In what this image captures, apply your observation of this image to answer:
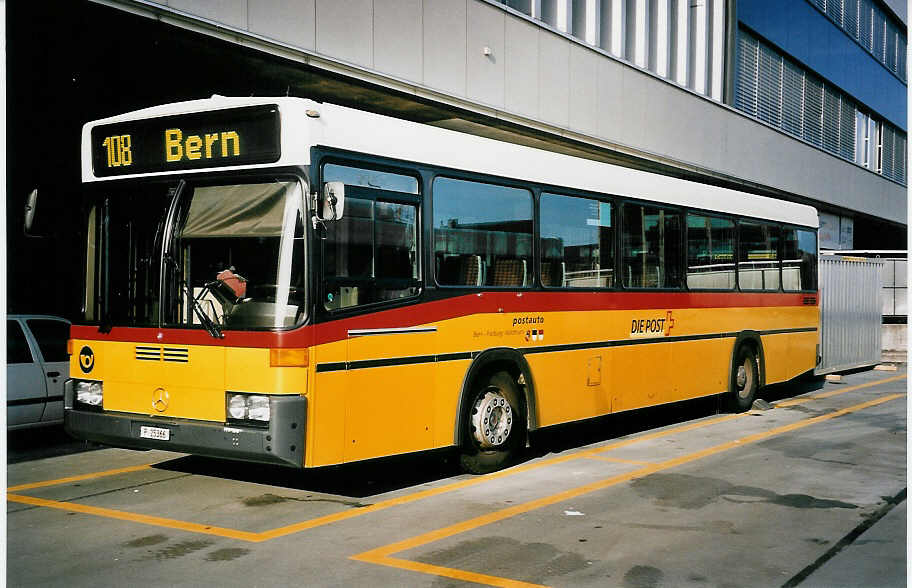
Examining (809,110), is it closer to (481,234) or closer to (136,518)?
(481,234)

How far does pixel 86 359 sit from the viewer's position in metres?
8.61

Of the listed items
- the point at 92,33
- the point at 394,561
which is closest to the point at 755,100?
the point at 92,33

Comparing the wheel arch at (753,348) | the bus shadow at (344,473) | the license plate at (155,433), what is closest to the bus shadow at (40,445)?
the bus shadow at (344,473)

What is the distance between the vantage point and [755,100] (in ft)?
98.9

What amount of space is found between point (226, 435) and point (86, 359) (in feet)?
5.64

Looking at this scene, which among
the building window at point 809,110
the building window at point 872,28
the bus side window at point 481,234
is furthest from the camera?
the building window at point 872,28

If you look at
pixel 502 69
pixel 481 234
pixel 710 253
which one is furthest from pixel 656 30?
pixel 481 234

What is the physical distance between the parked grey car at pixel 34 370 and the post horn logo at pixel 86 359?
3028mm

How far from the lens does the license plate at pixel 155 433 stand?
800 cm

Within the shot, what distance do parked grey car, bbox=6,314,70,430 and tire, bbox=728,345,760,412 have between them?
29.2 feet

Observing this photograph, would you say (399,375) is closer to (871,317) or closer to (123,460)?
(123,460)

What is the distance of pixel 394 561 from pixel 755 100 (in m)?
26.3

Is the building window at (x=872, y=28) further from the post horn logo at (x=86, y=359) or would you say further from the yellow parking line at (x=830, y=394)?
the post horn logo at (x=86, y=359)

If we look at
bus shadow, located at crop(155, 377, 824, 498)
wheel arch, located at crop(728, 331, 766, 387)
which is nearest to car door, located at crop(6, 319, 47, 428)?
bus shadow, located at crop(155, 377, 824, 498)
